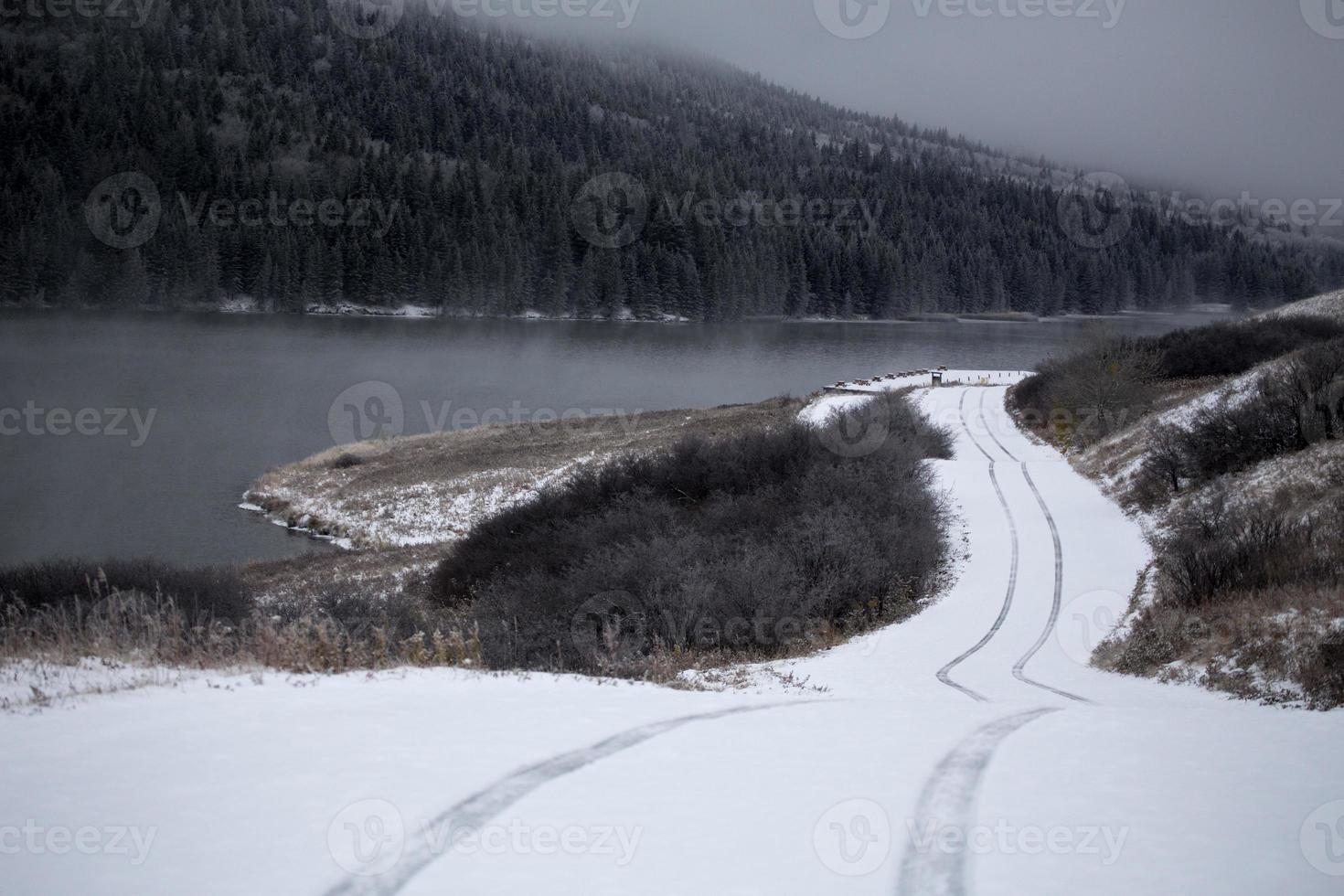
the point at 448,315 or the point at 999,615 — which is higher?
the point at 448,315

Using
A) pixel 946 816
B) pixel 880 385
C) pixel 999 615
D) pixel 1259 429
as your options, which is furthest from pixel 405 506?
pixel 880 385

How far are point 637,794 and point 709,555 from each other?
14.4 metres

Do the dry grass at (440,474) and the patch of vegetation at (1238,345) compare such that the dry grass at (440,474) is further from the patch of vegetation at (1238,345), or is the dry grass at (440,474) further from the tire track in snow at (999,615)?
the patch of vegetation at (1238,345)

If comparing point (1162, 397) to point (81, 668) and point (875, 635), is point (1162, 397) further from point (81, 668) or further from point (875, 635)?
point (81, 668)

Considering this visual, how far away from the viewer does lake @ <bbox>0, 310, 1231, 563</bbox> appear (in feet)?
110

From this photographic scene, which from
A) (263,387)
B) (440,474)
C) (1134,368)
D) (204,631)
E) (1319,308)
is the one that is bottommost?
(440,474)

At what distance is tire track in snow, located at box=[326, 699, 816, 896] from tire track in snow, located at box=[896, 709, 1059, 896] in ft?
6.52

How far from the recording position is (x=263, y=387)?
5912 cm

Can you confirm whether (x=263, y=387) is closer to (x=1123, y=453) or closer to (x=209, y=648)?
(x=1123, y=453)

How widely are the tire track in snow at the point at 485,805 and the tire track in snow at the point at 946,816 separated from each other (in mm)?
1988

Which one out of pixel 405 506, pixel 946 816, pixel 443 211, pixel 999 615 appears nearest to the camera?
pixel 946 816

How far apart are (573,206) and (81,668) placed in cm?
13219

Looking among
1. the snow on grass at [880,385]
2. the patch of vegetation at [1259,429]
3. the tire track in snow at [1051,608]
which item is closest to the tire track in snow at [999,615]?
the tire track in snow at [1051,608]

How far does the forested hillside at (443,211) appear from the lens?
112 meters
